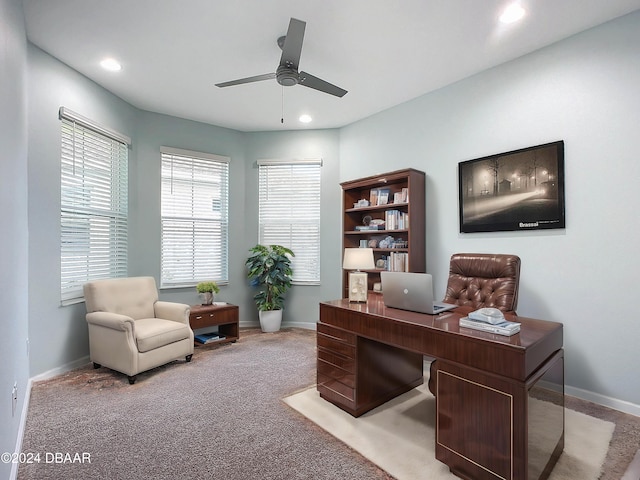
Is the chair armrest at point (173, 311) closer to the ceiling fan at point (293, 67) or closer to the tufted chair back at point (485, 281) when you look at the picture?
the ceiling fan at point (293, 67)

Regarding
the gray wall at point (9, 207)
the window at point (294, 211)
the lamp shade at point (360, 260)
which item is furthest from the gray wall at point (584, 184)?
the gray wall at point (9, 207)

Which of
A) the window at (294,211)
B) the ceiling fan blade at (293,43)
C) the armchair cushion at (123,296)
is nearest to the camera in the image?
the ceiling fan blade at (293,43)

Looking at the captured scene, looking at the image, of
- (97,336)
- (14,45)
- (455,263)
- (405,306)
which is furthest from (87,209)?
(455,263)

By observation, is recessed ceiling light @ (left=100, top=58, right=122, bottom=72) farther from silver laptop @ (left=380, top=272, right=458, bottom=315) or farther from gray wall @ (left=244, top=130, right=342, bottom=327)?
silver laptop @ (left=380, top=272, right=458, bottom=315)

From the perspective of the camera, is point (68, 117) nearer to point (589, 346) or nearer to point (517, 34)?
point (517, 34)

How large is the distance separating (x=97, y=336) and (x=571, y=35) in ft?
16.9

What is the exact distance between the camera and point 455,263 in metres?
2.97

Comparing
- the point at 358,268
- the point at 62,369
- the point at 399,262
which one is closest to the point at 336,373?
the point at 358,268

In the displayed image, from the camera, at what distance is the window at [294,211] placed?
5152mm

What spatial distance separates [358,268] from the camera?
2.80 m

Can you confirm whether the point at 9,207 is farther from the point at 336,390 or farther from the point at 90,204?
the point at 336,390

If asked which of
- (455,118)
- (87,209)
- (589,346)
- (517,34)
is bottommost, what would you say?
(589,346)

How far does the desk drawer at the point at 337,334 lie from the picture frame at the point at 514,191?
6.26 ft

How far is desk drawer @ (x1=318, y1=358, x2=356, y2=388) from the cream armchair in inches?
65.1
